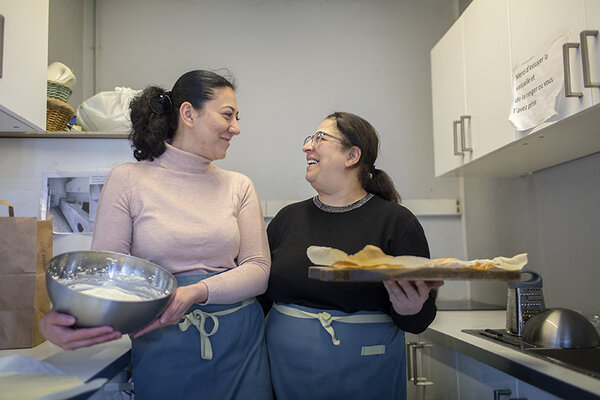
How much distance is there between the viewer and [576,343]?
132 centimetres

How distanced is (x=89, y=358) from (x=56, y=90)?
1.10 m

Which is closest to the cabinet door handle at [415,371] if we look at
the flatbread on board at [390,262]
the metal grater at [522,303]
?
the metal grater at [522,303]

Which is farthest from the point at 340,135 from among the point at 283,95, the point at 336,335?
the point at 283,95

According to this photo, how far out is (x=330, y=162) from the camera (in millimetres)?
1526

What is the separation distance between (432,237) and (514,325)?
111 centimetres

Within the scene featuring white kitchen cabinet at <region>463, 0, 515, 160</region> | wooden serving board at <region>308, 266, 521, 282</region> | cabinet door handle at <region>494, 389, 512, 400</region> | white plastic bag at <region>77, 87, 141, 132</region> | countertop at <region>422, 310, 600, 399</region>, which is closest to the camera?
wooden serving board at <region>308, 266, 521, 282</region>

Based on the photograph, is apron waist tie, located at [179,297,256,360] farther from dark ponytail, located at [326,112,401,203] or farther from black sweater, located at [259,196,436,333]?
dark ponytail, located at [326,112,401,203]

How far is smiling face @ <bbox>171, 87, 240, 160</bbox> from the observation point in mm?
1369

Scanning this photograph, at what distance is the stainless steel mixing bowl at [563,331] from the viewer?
1323 millimetres

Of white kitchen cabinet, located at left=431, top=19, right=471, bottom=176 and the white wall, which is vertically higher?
white kitchen cabinet, located at left=431, top=19, right=471, bottom=176

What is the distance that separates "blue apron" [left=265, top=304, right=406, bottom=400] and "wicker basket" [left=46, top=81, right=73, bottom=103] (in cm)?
121

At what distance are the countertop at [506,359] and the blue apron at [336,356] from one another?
0.25 metres

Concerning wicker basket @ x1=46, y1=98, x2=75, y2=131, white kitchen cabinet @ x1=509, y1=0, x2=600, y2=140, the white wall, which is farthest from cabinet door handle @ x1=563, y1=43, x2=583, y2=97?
wicker basket @ x1=46, y1=98, x2=75, y2=131

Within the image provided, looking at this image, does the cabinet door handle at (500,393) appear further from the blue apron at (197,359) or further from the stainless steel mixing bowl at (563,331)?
the blue apron at (197,359)
